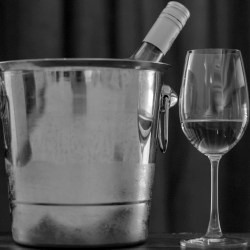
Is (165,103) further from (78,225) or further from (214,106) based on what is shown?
(78,225)

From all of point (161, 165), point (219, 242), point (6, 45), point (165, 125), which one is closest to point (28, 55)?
point (6, 45)

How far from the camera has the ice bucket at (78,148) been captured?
2.24ft

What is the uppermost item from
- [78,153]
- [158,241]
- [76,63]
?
[76,63]

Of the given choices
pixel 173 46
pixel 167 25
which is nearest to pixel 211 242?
pixel 167 25

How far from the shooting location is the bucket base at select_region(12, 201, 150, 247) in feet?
2.26

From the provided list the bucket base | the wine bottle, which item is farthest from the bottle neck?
the bucket base

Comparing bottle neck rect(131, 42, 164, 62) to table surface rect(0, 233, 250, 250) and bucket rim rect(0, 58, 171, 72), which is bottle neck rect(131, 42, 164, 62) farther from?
table surface rect(0, 233, 250, 250)

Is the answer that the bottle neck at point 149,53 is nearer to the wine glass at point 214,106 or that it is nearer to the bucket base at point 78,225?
the wine glass at point 214,106

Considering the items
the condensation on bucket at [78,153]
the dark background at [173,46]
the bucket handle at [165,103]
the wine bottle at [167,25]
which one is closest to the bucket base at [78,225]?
the condensation on bucket at [78,153]

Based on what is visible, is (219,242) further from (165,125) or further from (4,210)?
(4,210)

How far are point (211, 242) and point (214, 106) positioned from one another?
166 mm

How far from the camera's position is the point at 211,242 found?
70 centimetres

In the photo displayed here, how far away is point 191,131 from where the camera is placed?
0.72 meters

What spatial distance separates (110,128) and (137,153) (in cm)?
5
